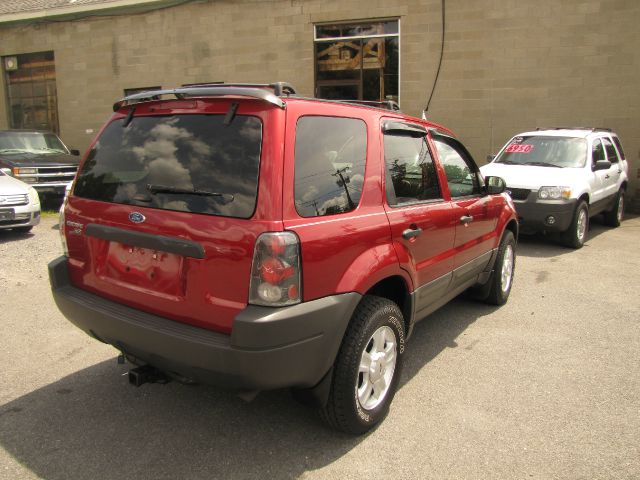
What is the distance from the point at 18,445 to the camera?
2.84m

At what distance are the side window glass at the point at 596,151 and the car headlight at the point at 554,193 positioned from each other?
4.07ft

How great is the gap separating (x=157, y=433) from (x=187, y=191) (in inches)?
56.3

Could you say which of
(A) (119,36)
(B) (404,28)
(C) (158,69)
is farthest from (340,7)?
(A) (119,36)

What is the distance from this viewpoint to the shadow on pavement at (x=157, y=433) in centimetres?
267

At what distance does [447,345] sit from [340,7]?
1142cm

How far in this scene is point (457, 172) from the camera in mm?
4277

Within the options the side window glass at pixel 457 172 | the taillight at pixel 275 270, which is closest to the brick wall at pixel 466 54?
the side window glass at pixel 457 172

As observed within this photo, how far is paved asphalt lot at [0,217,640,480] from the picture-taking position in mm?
2697

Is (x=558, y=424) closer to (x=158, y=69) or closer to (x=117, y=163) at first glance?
(x=117, y=163)

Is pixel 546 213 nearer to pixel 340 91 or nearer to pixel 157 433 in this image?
pixel 157 433

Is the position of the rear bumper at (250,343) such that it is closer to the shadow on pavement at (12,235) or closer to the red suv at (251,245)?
the red suv at (251,245)

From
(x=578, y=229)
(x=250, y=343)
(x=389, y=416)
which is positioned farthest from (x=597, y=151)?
(x=250, y=343)

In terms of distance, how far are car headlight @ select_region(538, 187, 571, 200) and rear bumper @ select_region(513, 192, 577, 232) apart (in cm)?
7

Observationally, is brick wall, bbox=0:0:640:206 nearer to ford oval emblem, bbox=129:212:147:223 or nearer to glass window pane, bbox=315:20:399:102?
glass window pane, bbox=315:20:399:102
